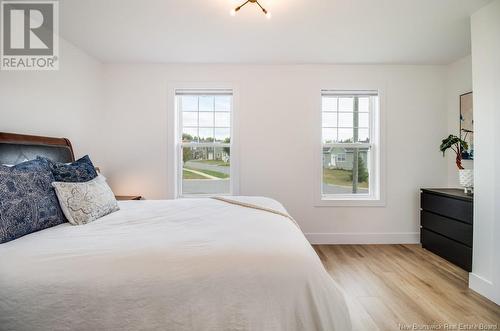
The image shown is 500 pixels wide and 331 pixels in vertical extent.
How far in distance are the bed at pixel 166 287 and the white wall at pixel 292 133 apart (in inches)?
87.5

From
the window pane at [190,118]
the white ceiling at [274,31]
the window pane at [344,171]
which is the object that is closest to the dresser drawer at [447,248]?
the window pane at [344,171]

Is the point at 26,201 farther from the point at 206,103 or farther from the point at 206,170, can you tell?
A: the point at 206,103

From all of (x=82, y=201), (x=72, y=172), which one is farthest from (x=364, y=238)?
(x=72, y=172)

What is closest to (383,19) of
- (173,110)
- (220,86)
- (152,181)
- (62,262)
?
(220,86)

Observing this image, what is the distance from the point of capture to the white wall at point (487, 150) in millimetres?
2043

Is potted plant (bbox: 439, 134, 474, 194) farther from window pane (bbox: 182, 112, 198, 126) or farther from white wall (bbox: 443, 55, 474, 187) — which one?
window pane (bbox: 182, 112, 198, 126)

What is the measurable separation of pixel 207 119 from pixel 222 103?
0.32 meters

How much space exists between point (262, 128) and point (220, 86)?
832 millimetres

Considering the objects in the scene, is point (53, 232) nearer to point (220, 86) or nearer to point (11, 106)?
point (11, 106)

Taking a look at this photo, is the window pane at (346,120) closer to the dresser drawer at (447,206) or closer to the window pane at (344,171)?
the window pane at (344,171)

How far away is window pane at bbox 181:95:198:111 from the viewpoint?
3611 millimetres

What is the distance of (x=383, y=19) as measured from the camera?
7.68 feet

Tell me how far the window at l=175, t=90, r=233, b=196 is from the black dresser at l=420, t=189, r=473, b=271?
265 cm

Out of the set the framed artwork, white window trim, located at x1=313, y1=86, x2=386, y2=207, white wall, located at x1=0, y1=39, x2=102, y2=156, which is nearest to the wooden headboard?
white wall, located at x1=0, y1=39, x2=102, y2=156
